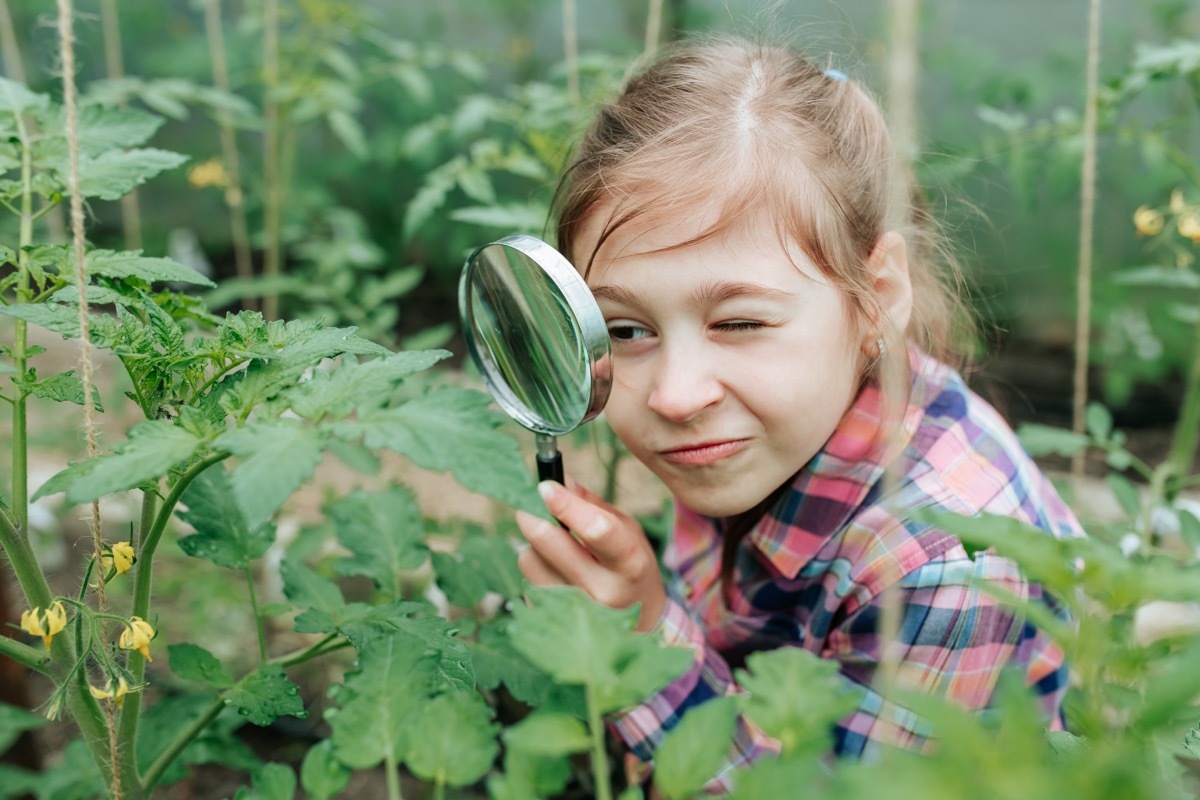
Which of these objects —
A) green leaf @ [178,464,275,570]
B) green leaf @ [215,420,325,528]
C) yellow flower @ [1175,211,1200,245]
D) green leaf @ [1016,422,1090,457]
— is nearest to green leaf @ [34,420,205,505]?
green leaf @ [215,420,325,528]

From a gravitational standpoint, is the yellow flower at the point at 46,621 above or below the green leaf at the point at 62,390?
below

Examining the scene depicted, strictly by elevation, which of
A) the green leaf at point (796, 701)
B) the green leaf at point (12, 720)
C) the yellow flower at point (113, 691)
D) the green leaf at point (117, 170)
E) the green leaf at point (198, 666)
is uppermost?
the green leaf at point (117, 170)

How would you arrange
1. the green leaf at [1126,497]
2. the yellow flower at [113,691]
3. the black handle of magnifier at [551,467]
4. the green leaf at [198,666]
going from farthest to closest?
the green leaf at [1126,497]
the black handle of magnifier at [551,467]
the green leaf at [198,666]
the yellow flower at [113,691]

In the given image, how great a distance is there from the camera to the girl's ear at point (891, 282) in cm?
110

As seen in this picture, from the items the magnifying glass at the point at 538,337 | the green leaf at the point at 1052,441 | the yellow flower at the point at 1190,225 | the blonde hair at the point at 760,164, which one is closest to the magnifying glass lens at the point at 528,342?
the magnifying glass at the point at 538,337

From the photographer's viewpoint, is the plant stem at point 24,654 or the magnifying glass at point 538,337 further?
the magnifying glass at point 538,337

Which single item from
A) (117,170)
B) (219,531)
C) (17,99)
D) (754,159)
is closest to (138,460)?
(219,531)

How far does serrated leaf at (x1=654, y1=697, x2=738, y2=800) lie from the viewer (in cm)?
52

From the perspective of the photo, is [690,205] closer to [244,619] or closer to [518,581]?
[518,581]

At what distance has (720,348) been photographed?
3.29ft

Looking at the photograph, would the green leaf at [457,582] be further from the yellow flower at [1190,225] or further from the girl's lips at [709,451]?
the yellow flower at [1190,225]

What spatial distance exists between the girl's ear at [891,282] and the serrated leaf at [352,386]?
606mm

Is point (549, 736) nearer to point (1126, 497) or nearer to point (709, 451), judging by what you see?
point (709, 451)

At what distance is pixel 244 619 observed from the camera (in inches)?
75.5
